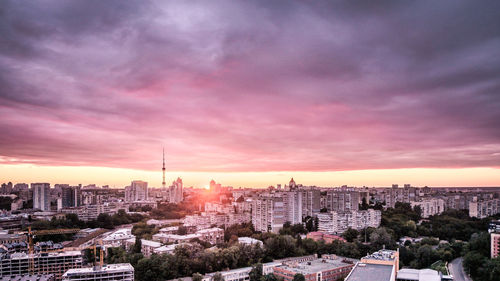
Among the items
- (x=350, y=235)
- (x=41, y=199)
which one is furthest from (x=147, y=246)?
(x=41, y=199)

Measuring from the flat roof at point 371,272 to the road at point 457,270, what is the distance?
2695 millimetres

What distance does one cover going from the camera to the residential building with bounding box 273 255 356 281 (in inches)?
370

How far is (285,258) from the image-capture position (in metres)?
12.3

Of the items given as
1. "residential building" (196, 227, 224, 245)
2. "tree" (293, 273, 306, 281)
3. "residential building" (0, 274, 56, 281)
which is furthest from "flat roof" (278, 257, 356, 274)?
"residential building" (0, 274, 56, 281)

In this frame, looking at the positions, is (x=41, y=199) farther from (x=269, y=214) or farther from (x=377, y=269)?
(x=377, y=269)

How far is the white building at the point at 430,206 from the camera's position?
22.6 meters

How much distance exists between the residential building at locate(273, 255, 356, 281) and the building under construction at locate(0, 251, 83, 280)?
234 inches

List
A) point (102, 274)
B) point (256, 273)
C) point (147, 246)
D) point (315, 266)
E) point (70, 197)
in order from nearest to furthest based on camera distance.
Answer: point (102, 274) < point (256, 273) < point (315, 266) < point (147, 246) < point (70, 197)

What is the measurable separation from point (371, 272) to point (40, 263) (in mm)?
9010

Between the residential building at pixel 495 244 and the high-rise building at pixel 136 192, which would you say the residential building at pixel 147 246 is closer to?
the residential building at pixel 495 244

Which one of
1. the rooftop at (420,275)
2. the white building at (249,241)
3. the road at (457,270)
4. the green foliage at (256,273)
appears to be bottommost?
the road at (457,270)

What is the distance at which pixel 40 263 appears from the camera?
10648 mm

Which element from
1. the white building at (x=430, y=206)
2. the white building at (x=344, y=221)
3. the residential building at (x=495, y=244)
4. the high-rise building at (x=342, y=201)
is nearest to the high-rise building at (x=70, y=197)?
the high-rise building at (x=342, y=201)

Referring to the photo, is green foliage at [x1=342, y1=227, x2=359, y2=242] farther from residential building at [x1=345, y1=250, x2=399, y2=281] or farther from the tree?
the tree
